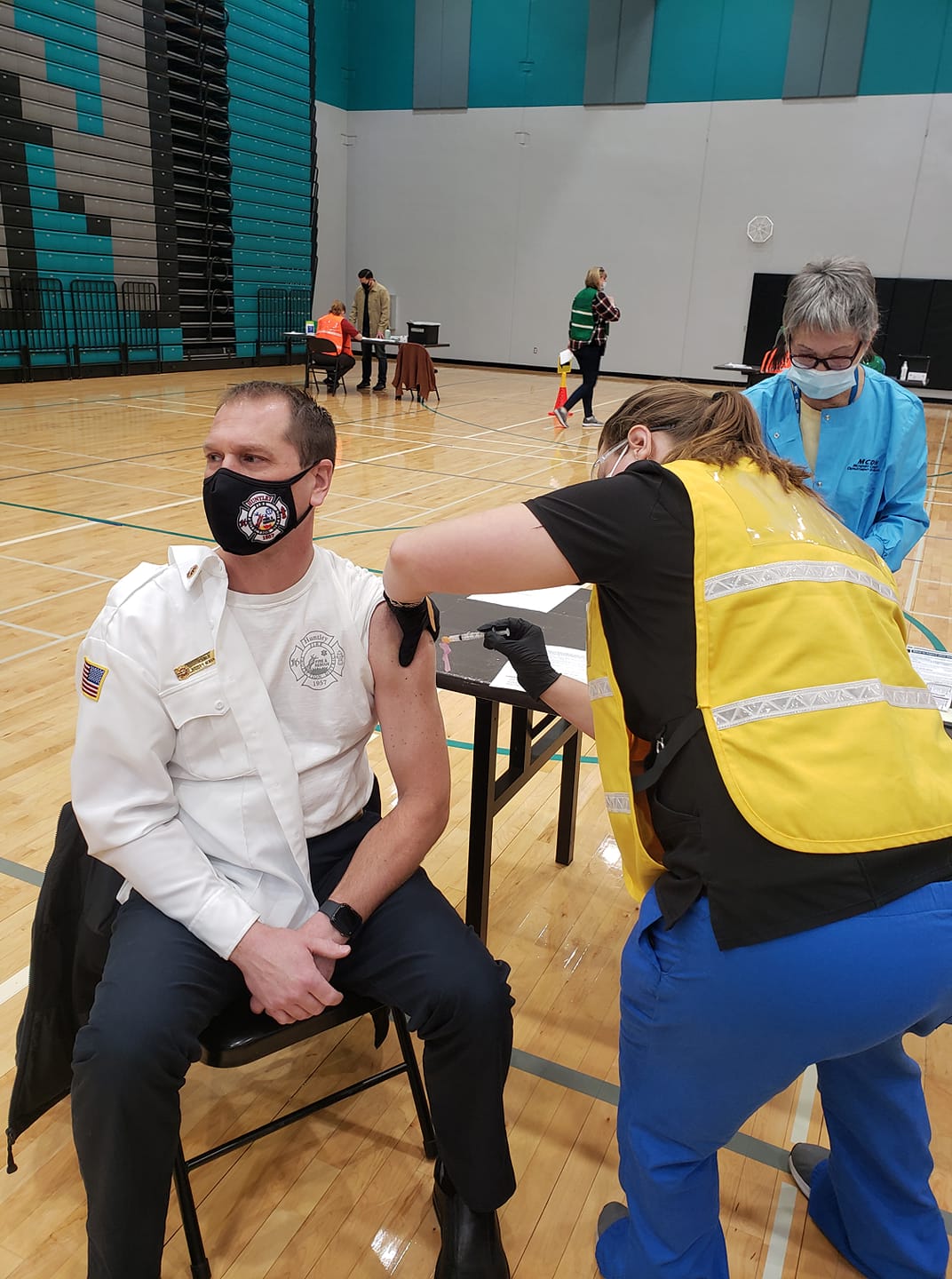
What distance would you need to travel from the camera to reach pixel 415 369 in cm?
1284

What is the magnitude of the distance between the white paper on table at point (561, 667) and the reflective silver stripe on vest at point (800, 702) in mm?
670

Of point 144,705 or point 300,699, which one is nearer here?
point 144,705

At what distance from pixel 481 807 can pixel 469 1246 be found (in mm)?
830

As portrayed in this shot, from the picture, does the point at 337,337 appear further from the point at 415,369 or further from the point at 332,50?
the point at 332,50

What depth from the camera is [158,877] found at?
1429mm

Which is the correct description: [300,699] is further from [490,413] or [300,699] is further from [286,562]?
[490,413]

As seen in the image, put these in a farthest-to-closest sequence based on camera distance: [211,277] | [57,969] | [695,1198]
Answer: [211,277] < [57,969] < [695,1198]

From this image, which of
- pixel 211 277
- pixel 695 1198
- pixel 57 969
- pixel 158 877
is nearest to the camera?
pixel 695 1198

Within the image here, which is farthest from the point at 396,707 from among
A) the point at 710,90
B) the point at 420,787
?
the point at 710,90

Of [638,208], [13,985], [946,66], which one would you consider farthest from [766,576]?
[638,208]

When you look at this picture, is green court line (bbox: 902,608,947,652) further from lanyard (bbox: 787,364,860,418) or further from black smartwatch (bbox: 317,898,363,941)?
black smartwatch (bbox: 317,898,363,941)

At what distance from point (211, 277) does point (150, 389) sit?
11.4 feet

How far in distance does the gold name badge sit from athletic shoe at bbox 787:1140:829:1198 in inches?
56.2

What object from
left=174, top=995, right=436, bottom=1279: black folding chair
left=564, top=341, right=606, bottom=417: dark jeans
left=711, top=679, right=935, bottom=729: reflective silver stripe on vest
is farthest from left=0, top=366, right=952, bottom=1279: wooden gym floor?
left=564, top=341, right=606, bottom=417: dark jeans
